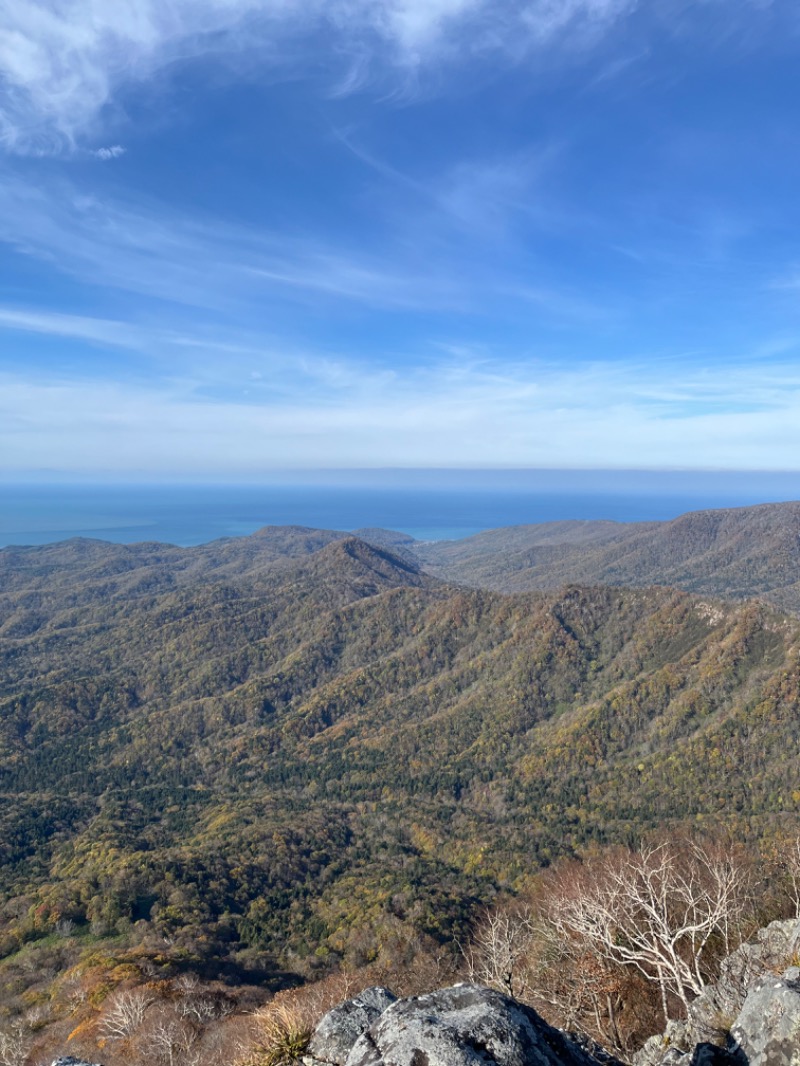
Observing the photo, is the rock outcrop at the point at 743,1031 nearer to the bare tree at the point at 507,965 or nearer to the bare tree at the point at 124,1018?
the bare tree at the point at 507,965

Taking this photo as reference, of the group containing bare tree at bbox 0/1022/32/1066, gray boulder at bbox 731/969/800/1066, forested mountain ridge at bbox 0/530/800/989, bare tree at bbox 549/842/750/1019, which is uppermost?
gray boulder at bbox 731/969/800/1066

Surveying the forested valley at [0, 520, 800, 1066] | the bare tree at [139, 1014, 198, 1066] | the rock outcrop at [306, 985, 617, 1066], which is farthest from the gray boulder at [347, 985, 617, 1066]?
the bare tree at [139, 1014, 198, 1066]

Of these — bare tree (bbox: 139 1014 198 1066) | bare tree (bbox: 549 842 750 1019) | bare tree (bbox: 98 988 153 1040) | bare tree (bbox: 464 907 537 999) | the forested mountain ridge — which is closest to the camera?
bare tree (bbox: 549 842 750 1019)

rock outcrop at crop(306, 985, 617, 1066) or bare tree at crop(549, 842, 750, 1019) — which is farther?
bare tree at crop(549, 842, 750, 1019)

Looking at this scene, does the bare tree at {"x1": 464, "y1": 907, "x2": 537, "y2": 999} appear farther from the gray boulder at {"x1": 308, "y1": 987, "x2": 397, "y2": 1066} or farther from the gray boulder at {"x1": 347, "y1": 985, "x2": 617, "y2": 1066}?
the gray boulder at {"x1": 347, "y1": 985, "x2": 617, "y2": 1066}

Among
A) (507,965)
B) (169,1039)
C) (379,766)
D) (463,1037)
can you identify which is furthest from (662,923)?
(379,766)

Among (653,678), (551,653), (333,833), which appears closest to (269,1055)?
(333,833)

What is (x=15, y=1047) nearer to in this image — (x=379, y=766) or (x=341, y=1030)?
(x=341, y=1030)

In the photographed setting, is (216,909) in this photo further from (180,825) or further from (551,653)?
(551,653)

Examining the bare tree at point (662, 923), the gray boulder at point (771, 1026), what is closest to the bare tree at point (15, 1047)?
the bare tree at point (662, 923)
